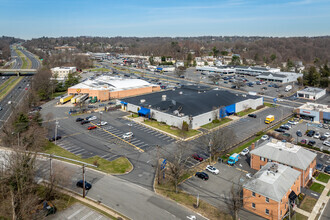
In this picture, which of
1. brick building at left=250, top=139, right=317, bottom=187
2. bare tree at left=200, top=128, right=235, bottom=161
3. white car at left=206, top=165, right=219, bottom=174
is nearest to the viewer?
brick building at left=250, top=139, right=317, bottom=187

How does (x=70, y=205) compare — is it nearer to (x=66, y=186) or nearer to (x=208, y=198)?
(x=66, y=186)

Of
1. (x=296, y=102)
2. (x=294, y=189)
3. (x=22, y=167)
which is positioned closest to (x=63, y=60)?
(x=296, y=102)

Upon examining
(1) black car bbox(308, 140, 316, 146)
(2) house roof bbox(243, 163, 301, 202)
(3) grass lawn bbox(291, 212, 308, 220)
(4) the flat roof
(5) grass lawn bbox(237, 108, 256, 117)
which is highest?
(4) the flat roof

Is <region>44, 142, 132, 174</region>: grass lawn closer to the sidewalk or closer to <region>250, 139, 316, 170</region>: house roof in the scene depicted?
<region>250, 139, 316, 170</region>: house roof

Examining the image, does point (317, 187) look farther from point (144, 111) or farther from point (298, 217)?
point (144, 111)

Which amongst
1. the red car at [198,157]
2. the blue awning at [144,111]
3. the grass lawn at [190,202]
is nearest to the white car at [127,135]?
the blue awning at [144,111]

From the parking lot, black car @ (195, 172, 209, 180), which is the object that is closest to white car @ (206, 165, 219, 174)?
the parking lot

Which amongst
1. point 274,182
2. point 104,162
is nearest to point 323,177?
point 274,182
